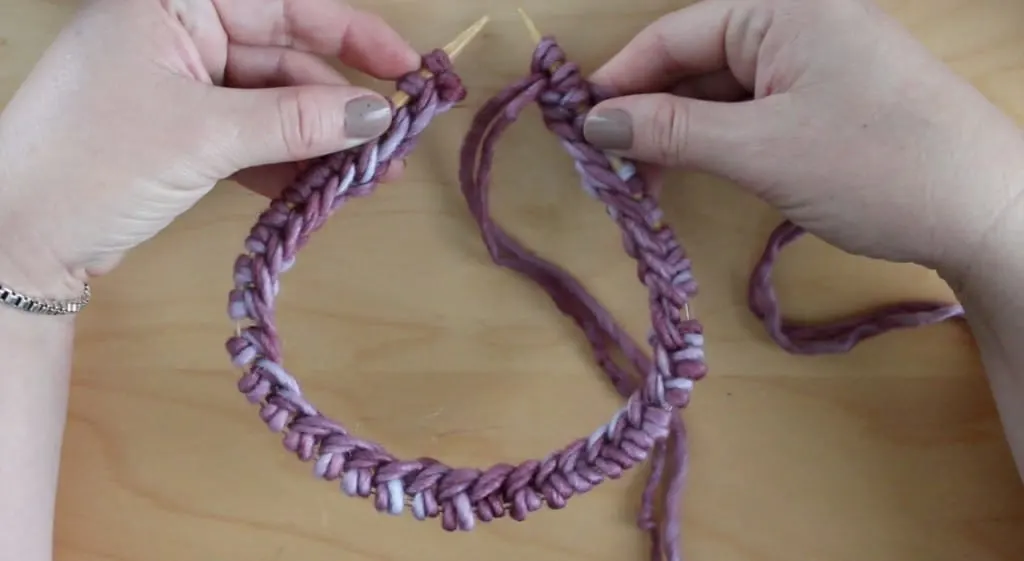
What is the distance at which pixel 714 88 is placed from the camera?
2.56 feet

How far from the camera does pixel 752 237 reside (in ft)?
2.68

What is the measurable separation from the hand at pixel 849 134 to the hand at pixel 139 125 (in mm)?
193

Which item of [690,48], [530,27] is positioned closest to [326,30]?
[530,27]

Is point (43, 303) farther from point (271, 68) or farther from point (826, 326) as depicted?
point (826, 326)

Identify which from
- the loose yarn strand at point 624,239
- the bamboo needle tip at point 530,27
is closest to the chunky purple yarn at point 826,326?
the loose yarn strand at point 624,239

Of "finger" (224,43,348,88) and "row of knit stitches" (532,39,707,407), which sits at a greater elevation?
"finger" (224,43,348,88)

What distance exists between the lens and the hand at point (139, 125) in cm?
69

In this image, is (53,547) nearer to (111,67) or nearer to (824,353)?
(111,67)

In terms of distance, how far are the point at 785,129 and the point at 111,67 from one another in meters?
0.47

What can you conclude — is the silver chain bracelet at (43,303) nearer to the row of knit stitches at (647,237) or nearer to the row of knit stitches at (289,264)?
the row of knit stitches at (289,264)

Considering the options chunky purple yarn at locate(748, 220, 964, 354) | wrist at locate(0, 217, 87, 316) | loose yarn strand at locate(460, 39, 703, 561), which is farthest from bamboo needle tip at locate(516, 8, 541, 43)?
wrist at locate(0, 217, 87, 316)

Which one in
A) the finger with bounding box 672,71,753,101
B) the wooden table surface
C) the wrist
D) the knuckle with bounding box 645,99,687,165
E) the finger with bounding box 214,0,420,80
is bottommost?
the wooden table surface

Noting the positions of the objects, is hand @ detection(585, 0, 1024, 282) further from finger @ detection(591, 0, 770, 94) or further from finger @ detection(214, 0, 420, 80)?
finger @ detection(214, 0, 420, 80)

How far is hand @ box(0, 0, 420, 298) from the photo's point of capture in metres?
0.69
